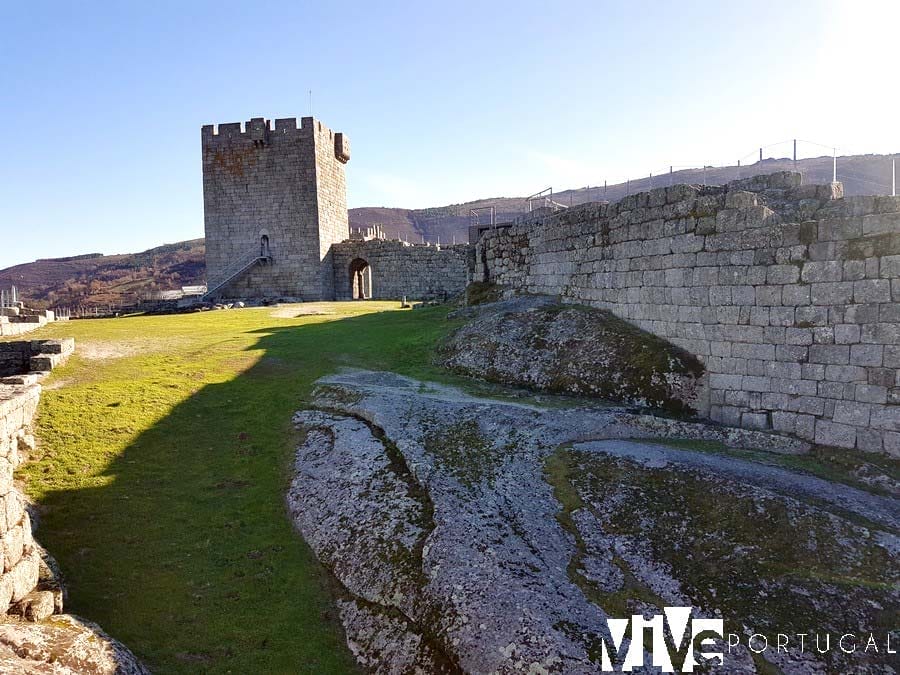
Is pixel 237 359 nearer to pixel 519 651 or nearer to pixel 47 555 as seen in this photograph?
pixel 47 555

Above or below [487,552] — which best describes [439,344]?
above

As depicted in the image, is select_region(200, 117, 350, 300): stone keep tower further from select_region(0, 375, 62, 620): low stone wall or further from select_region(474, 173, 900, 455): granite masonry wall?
select_region(0, 375, 62, 620): low stone wall

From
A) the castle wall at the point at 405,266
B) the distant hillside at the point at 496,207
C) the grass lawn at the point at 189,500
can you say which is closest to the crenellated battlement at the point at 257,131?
the castle wall at the point at 405,266

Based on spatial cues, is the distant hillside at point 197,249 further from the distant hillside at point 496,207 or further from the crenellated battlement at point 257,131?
the crenellated battlement at point 257,131

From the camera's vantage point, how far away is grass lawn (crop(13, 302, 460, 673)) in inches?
277

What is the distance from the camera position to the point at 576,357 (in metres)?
14.2

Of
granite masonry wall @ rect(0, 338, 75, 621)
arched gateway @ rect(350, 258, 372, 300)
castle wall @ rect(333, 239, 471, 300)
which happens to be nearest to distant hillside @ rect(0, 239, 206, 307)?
arched gateway @ rect(350, 258, 372, 300)

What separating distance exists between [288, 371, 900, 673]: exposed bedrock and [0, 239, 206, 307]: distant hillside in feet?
182

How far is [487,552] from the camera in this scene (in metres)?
7.07

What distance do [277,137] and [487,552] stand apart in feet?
120

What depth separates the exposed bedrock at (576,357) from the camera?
1248 cm

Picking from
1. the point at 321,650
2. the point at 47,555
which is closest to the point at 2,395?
the point at 47,555

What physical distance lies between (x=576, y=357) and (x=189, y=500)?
8.57 metres

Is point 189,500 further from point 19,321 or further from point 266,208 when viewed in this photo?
point 266,208
